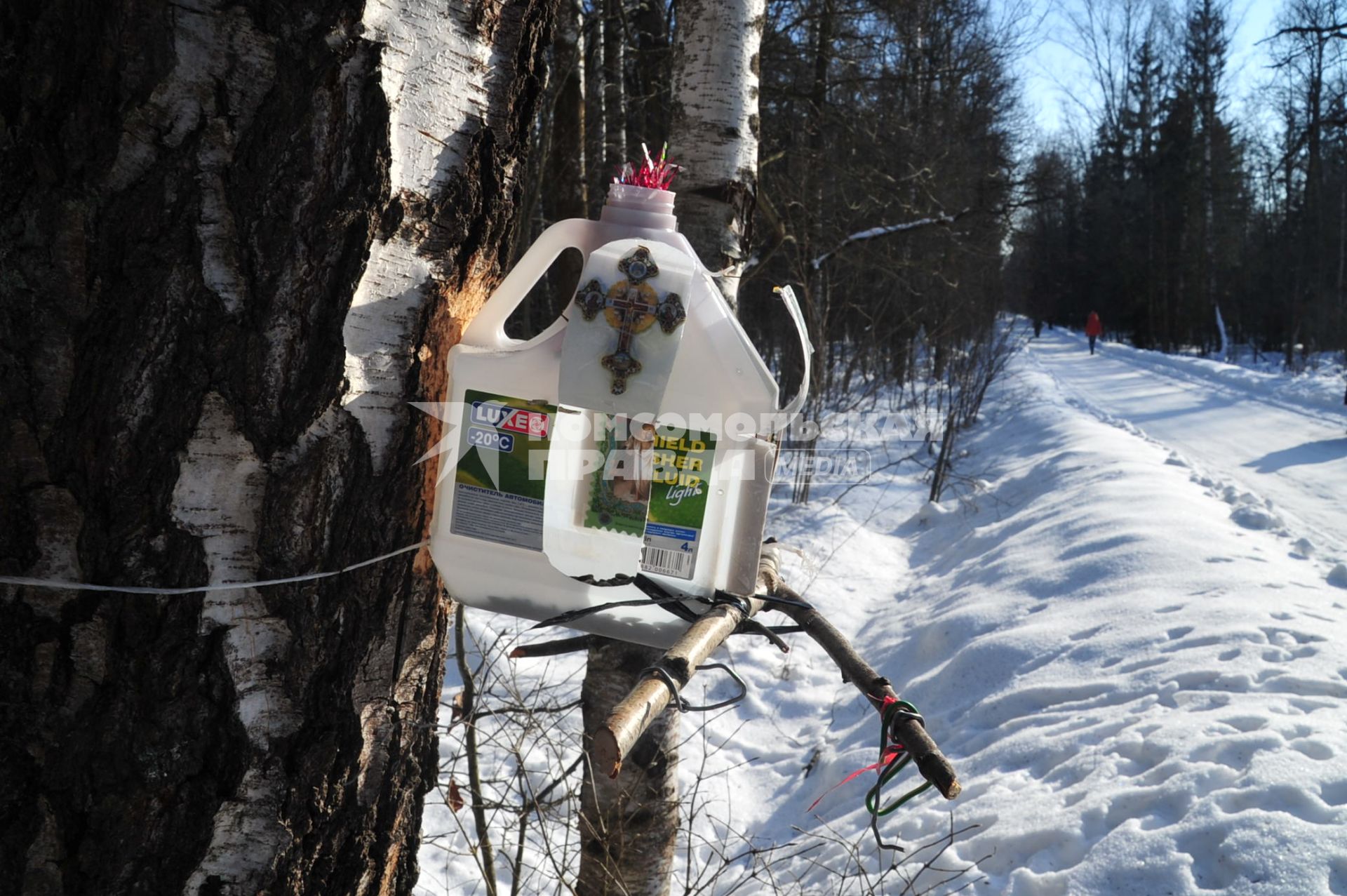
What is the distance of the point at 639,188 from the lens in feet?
3.92

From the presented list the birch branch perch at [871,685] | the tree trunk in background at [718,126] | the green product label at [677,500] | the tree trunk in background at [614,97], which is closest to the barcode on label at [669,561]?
the green product label at [677,500]

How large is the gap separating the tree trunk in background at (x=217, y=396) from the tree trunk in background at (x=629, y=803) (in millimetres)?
1113

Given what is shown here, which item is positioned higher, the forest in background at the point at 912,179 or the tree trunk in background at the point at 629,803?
the forest in background at the point at 912,179

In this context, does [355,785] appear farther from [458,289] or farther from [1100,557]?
[1100,557]

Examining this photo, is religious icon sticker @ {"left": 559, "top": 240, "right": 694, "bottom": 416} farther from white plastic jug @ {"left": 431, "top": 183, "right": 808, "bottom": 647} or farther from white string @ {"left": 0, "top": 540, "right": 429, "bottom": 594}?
white string @ {"left": 0, "top": 540, "right": 429, "bottom": 594}

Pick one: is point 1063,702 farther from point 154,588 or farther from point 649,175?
point 154,588

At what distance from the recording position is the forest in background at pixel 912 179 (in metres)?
6.98

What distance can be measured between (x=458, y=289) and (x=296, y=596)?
0.40 meters

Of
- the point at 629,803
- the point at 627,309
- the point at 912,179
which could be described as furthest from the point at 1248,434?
the point at 627,309

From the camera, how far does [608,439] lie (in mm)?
1206

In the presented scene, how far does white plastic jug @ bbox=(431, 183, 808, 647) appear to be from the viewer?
1116mm

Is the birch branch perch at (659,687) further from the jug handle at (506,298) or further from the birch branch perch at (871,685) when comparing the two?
the jug handle at (506,298)

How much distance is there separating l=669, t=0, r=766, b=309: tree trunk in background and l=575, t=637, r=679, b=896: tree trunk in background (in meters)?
0.93

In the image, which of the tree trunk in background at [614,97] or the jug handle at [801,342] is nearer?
the jug handle at [801,342]
